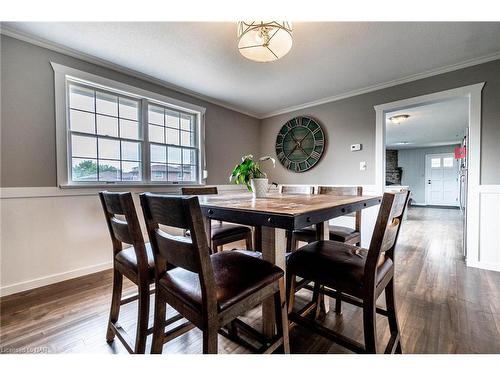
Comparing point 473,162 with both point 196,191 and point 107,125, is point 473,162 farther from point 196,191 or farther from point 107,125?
point 107,125

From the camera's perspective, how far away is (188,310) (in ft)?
2.77

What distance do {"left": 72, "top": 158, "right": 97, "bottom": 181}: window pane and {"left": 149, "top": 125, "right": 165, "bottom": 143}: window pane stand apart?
29.7 inches

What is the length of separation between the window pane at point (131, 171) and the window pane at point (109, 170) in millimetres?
67

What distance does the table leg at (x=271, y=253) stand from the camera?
3.85 feet

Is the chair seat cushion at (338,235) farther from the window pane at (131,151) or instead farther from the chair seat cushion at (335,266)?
the window pane at (131,151)

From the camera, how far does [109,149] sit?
8.48 feet

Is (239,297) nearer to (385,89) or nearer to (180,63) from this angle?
(180,63)

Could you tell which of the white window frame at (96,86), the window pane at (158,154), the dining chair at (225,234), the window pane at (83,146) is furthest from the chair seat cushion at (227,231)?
the window pane at (83,146)

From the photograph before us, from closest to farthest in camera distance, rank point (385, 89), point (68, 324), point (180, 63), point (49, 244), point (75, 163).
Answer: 1. point (68, 324)
2. point (49, 244)
3. point (75, 163)
4. point (180, 63)
5. point (385, 89)

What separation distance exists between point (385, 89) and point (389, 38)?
1198 mm

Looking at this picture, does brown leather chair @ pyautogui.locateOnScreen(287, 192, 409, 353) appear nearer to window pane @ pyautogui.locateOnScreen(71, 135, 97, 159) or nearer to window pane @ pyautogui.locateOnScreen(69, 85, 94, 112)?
window pane @ pyautogui.locateOnScreen(71, 135, 97, 159)

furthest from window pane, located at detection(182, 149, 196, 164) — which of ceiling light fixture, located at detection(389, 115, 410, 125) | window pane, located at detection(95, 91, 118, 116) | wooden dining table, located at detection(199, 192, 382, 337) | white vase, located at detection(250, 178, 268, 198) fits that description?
ceiling light fixture, located at detection(389, 115, 410, 125)

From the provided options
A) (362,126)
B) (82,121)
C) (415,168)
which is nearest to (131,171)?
(82,121)
